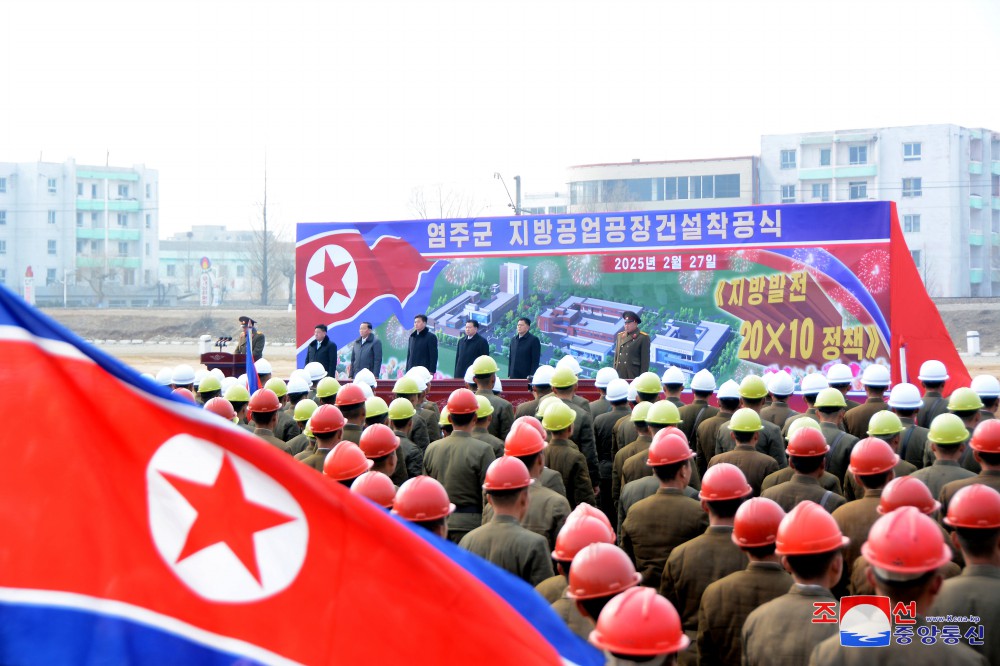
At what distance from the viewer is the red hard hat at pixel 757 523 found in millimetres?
4836

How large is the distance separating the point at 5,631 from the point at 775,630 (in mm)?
2805

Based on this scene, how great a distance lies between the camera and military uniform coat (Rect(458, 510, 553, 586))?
5637mm

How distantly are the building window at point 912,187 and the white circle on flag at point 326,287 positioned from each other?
6208 cm

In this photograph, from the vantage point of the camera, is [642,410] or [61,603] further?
[642,410]

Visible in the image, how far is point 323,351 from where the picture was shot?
17281 mm

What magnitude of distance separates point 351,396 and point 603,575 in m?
5.57

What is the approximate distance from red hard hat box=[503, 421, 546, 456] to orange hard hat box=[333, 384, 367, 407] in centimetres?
277

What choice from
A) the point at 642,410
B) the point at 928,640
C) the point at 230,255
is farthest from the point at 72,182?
the point at 928,640

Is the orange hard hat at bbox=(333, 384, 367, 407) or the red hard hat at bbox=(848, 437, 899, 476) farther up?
the orange hard hat at bbox=(333, 384, 367, 407)

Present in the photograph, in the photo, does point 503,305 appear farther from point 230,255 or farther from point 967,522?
point 230,255

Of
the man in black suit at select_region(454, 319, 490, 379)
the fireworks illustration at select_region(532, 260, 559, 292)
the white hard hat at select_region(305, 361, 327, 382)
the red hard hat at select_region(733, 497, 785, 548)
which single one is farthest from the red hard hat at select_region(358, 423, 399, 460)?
the fireworks illustration at select_region(532, 260, 559, 292)

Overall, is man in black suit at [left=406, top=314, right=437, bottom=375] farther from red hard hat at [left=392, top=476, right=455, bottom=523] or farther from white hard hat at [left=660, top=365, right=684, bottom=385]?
red hard hat at [left=392, top=476, right=455, bottom=523]

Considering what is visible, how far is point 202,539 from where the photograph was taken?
3.41 meters

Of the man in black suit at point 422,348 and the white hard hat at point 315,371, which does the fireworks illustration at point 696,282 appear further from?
the white hard hat at point 315,371
